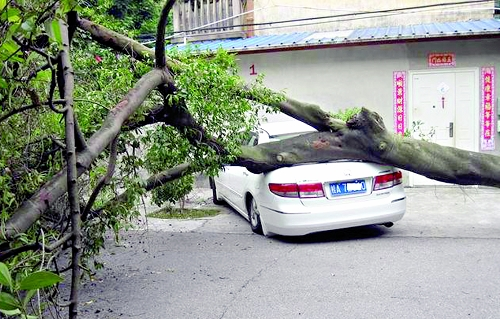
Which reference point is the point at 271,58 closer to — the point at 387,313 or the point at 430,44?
the point at 430,44

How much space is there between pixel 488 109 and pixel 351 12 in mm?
4097

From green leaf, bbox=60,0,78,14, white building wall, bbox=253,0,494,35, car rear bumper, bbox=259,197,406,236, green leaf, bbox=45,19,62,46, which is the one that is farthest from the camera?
white building wall, bbox=253,0,494,35

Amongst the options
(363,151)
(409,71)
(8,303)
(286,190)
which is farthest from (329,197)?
(8,303)

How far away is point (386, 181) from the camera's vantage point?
26.2 feet

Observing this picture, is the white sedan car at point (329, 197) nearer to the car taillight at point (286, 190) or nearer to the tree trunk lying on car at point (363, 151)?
the car taillight at point (286, 190)

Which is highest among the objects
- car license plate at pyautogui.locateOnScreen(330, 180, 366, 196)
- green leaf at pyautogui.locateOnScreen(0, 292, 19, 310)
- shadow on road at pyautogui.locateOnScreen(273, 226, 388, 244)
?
green leaf at pyautogui.locateOnScreen(0, 292, 19, 310)

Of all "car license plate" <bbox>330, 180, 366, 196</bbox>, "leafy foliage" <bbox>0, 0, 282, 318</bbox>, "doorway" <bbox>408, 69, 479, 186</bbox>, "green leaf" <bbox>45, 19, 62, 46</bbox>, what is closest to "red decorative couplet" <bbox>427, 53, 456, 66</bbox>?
"doorway" <bbox>408, 69, 479, 186</bbox>

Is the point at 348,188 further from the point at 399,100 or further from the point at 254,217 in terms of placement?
the point at 399,100

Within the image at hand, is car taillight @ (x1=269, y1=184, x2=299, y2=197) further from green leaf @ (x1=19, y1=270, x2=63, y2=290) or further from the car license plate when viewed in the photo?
green leaf @ (x1=19, y1=270, x2=63, y2=290)

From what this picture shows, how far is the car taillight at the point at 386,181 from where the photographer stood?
311 inches

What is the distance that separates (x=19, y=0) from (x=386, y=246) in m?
6.17

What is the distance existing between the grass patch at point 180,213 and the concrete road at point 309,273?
3.30 ft

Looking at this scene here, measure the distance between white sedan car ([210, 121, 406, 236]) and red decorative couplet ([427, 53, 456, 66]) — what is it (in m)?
4.86

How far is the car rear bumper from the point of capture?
7.65 m
